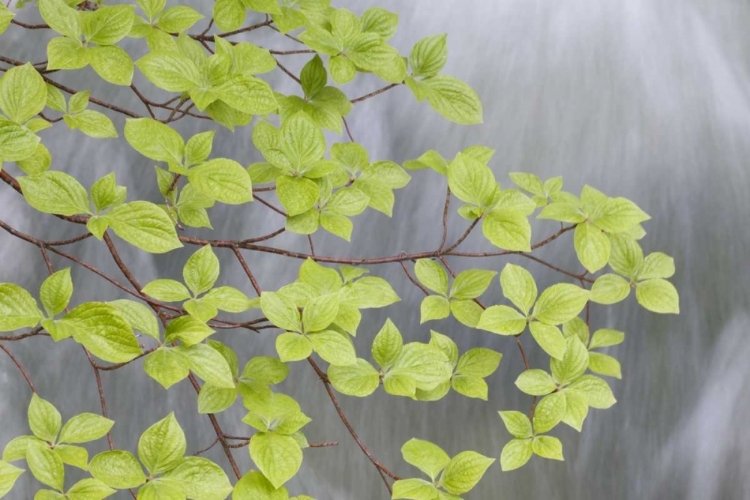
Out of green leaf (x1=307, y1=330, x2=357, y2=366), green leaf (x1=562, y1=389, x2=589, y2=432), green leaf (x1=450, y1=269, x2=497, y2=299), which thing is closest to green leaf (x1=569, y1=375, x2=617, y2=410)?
green leaf (x1=562, y1=389, x2=589, y2=432)

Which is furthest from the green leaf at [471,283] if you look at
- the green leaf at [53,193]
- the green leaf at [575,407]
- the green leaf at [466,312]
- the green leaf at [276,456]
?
the green leaf at [53,193]

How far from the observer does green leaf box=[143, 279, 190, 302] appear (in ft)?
1.69

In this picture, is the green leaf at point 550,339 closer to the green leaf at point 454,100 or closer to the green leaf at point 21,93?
the green leaf at point 454,100

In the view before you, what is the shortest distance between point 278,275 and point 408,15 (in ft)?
1.26

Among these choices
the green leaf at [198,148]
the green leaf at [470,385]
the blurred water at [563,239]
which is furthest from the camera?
the blurred water at [563,239]

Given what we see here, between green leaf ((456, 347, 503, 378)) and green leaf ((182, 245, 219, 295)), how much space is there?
0.23 m

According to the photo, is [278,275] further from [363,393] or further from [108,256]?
[363,393]

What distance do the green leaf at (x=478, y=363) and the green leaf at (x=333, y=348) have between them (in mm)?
163

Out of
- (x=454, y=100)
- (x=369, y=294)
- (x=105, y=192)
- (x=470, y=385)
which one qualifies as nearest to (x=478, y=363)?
(x=470, y=385)

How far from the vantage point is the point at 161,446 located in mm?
441

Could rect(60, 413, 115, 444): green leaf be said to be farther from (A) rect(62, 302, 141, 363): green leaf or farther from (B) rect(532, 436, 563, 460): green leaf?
(B) rect(532, 436, 563, 460): green leaf

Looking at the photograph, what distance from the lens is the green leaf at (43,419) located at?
1.57 ft

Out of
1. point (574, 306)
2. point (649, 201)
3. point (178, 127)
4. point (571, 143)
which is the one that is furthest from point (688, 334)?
point (178, 127)

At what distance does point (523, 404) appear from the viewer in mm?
911
